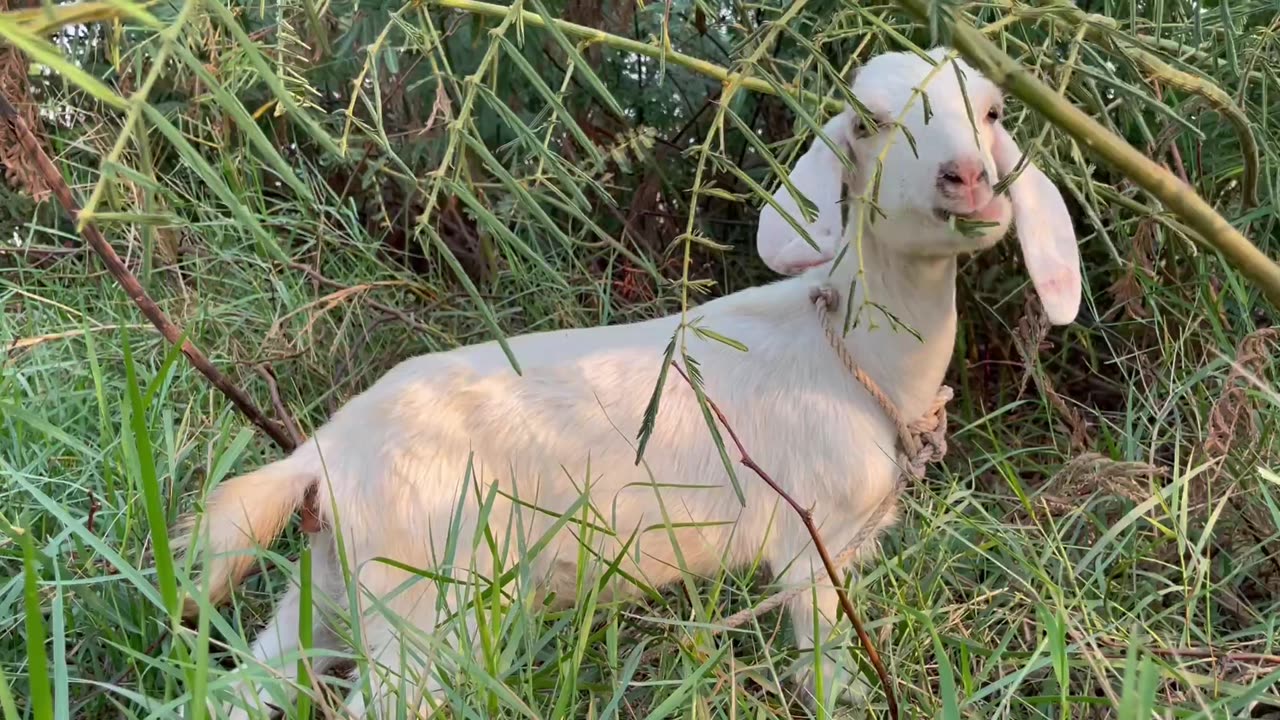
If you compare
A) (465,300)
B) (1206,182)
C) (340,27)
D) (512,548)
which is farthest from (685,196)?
(512,548)

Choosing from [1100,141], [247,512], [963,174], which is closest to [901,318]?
[963,174]

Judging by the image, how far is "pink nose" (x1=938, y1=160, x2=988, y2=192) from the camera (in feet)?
4.68

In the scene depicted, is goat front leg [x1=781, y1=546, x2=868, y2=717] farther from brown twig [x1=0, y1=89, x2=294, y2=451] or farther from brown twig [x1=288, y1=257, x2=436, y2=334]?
brown twig [x1=288, y1=257, x2=436, y2=334]

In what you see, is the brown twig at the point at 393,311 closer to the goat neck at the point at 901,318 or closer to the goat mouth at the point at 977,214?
the goat neck at the point at 901,318

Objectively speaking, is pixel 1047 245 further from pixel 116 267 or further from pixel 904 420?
pixel 116 267

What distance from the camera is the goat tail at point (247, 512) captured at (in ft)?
5.07

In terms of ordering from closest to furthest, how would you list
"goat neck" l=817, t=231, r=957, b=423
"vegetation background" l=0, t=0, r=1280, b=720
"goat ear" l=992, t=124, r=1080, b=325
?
"vegetation background" l=0, t=0, r=1280, b=720, "goat ear" l=992, t=124, r=1080, b=325, "goat neck" l=817, t=231, r=957, b=423

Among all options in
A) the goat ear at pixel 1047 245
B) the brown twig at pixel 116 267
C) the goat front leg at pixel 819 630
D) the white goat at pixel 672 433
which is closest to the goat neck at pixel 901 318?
the white goat at pixel 672 433

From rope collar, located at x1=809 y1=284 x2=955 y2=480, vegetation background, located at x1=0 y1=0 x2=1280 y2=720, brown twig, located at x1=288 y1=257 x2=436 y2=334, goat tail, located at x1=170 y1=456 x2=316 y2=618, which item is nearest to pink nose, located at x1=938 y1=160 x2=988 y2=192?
vegetation background, located at x1=0 y1=0 x2=1280 y2=720

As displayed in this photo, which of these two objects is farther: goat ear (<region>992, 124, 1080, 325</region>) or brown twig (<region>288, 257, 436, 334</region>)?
brown twig (<region>288, 257, 436, 334</region>)

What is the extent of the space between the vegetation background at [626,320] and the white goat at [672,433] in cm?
10

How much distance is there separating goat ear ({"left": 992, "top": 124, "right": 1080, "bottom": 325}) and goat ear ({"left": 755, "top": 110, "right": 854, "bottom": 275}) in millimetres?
246

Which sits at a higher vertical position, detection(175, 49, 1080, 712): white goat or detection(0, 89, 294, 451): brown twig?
detection(0, 89, 294, 451): brown twig

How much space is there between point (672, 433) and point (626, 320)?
944 millimetres
